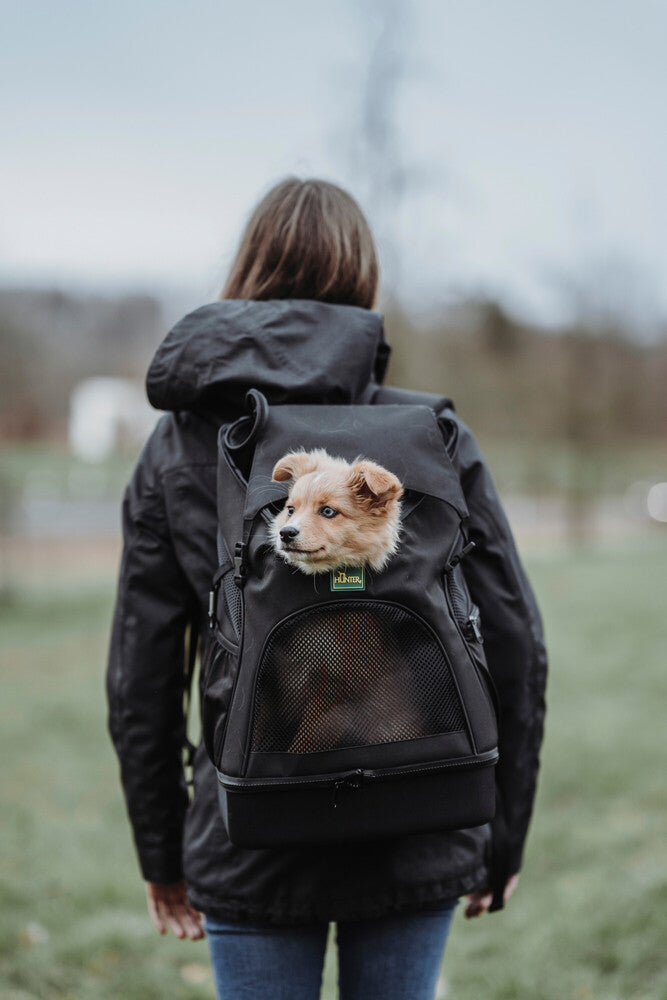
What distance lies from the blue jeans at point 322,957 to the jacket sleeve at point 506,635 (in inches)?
13.3

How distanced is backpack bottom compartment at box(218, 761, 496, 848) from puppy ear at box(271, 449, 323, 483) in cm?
58

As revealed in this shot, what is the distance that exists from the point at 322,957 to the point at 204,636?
77 centimetres

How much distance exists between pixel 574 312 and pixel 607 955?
20.7 meters

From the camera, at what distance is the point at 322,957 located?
192 cm

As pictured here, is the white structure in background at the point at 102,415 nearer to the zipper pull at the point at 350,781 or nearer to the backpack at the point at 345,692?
the backpack at the point at 345,692

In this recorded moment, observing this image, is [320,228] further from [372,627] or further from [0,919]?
[0,919]

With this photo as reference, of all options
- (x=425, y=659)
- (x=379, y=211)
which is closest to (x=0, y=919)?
(x=425, y=659)

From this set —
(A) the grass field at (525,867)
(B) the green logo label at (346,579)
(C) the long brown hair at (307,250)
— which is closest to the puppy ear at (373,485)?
(B) the green logo label at (346,579)

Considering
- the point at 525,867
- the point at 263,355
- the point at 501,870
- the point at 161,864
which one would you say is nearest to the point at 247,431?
the point at 263,355

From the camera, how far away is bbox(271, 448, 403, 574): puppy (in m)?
1.57

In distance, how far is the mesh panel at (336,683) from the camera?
1.57 metres

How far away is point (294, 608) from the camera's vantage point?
5.12 feet

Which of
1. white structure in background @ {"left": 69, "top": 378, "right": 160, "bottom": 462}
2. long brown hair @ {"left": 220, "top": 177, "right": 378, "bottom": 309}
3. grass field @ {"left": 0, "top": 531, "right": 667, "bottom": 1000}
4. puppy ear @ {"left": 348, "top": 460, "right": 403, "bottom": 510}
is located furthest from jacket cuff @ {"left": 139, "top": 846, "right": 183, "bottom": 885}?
white structure in background @ {"left": 69, "top": 378, "right": 160, "bottom": 462}

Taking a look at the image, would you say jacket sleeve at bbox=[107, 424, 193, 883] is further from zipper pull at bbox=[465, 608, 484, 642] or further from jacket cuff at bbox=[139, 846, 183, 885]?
zipper pull at bbox=[465, 608, 484, 642]
